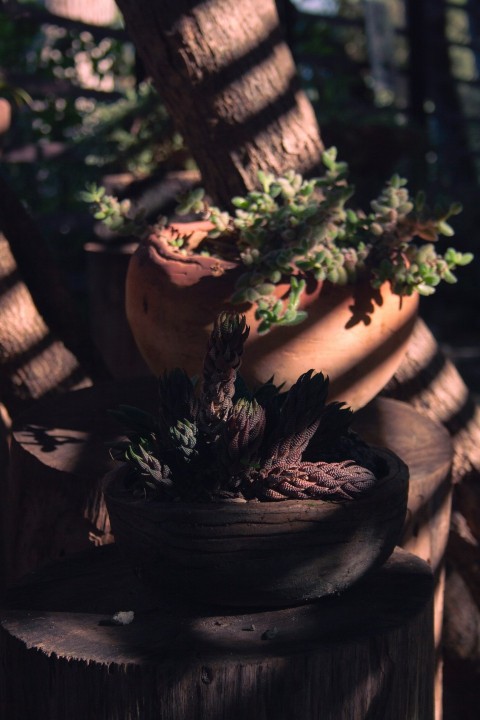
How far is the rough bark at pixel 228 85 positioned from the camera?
8.11ft

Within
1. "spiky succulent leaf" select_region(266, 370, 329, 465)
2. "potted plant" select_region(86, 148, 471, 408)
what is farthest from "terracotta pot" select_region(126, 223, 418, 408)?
"spiky succulent leaf" select_region(266, 370, 329, 465)

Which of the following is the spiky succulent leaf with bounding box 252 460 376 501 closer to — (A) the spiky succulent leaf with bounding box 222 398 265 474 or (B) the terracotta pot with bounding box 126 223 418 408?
(A) the spiky succulent leaf with bounding box 222 398 265 474

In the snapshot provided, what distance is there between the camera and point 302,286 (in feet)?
6.81

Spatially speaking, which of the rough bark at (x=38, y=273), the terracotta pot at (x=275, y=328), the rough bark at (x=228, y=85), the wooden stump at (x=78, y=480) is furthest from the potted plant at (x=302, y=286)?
the rough bark at (x=38, y=273)

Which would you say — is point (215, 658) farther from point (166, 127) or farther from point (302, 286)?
point (166, 127)

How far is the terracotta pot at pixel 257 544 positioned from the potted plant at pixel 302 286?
2.12ft

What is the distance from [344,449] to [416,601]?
0.94 ft

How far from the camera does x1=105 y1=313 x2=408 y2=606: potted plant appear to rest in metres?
1.47

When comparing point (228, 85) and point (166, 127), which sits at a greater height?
point (228, 85)

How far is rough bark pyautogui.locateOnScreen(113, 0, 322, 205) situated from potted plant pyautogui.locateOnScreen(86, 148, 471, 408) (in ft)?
1.05

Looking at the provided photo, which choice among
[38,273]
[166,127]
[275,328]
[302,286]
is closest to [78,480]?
[275,328]

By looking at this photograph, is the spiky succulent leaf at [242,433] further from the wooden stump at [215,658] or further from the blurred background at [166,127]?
the blurred background at [166,127]

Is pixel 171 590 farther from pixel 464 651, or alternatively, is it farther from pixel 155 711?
pixel 464 651

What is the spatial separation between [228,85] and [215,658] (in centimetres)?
164
